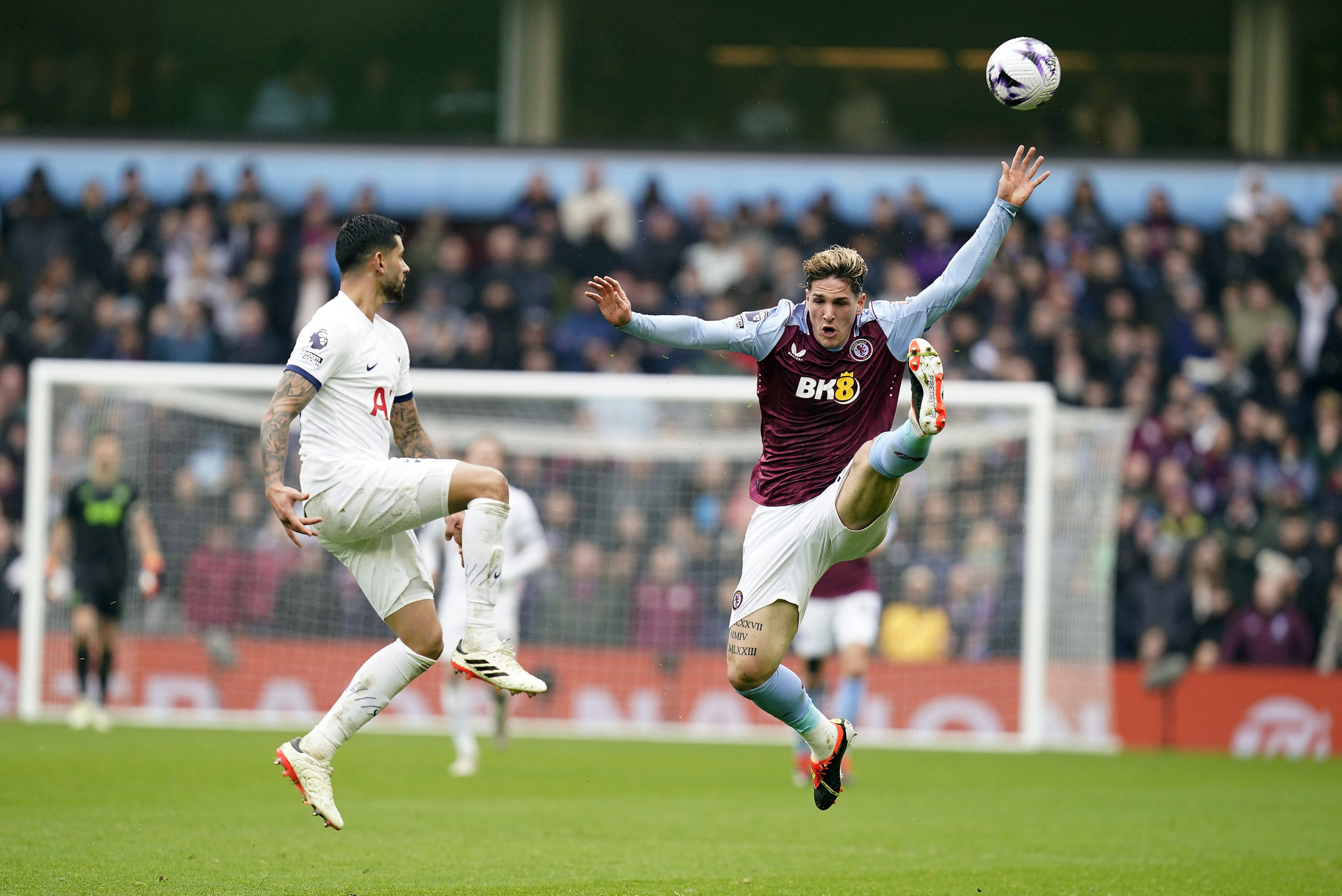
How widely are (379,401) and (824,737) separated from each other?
261 cm

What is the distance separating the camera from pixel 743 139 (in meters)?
21.2

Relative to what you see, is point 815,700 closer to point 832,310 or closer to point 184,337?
point 832,310

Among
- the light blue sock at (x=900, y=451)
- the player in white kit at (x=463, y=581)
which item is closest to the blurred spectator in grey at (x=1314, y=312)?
the player in white kit at (x=463, y=581)

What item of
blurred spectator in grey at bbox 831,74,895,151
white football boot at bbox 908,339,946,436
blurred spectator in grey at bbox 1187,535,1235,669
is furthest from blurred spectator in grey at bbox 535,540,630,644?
white football boot at bbox 908,339,946,436

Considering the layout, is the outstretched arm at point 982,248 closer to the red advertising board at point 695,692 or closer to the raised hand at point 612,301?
the raised hand at point 612,301

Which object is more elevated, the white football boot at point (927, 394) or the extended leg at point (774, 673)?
the white football boot at point (927, 394)

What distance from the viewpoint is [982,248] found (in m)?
7.71

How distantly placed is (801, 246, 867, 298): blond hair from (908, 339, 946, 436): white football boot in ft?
3.06

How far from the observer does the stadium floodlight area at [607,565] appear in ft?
52.9

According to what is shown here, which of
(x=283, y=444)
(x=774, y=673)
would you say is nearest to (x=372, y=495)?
(x=283, y=444)

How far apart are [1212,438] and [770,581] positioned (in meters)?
10.9

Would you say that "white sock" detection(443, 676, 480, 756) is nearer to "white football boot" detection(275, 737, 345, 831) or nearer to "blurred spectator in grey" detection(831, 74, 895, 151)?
"white football boot" detection(275, 737, 345, 831)

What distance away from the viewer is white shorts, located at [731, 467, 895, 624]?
25.5 feet

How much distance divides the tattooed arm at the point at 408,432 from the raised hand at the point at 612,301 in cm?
107
